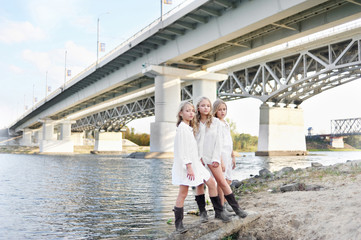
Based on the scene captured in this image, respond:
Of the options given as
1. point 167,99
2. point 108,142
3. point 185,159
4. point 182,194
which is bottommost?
point 182,194

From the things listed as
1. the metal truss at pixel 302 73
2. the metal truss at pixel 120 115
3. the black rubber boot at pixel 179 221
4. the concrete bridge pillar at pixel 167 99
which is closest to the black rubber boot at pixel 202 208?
the black rubber boot at pixel 179 221

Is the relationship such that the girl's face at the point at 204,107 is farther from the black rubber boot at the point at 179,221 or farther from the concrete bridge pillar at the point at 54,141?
the concrete bridge pillar at the point at 54,141

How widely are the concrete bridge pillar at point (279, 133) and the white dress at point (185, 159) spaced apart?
34606 mm

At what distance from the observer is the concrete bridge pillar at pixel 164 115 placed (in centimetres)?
2548

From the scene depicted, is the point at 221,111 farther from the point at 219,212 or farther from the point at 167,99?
the point at 167,99

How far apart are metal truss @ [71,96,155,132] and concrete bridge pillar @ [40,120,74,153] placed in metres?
7.40

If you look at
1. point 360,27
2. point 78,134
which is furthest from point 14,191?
point 78,134

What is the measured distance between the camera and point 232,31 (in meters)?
17.6

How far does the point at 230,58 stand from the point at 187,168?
2024 cm

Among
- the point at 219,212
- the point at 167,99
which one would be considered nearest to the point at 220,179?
the point at 219,212

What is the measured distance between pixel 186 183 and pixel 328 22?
1618 cm

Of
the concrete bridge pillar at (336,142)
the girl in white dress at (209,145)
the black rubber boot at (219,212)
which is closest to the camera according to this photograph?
the black rubber boot at (219,212)

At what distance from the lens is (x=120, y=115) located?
5931 centimetres

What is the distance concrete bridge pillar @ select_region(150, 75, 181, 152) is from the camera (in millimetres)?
25484
